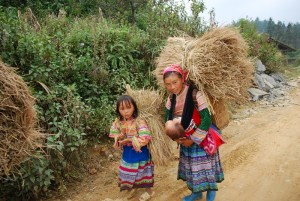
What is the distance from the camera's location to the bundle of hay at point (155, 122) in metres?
3.15

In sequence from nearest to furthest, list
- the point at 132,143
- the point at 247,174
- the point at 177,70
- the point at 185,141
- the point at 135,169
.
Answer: the point at 177,70
the point at 185,141
the point at 132,143
the point at 135,169
the point at 247,174

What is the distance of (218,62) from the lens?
2742 mm

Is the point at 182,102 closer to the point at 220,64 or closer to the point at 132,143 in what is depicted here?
the point at 220,64

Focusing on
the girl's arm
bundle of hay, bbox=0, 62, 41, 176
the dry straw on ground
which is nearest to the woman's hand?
the girl's arm

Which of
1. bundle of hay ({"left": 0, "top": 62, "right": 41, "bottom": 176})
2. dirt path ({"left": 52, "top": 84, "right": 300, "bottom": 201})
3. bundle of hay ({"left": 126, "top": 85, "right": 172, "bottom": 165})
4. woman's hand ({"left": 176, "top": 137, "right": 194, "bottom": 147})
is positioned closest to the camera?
bundle of hay ({"left": 0, "top": 62, "right": 41, "bottom": 176})

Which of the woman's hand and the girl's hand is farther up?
the woman's hand

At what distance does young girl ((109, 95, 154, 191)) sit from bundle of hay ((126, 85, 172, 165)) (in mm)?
97

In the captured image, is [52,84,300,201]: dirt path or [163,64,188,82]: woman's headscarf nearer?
[163,64,188,82]: woman's headscarf

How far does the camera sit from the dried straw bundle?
2.73 m

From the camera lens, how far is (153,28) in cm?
638

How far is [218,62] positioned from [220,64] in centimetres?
4

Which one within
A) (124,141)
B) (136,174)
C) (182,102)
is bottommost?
(136,174)

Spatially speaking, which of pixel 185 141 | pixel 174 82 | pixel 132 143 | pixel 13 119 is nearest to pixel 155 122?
pixel 132 143

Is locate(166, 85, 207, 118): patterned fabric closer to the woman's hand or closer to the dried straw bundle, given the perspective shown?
the dried straw bundle
